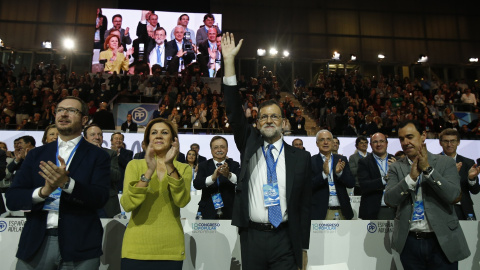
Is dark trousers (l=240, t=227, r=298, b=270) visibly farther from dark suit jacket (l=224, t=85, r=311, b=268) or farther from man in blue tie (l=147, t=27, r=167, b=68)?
man in blue tie (l=147, t=27, r=167, b=68)

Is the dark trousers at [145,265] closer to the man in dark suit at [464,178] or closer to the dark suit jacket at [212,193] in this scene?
the dark suit jacket at [212,193]

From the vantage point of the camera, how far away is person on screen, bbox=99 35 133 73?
53.2ft

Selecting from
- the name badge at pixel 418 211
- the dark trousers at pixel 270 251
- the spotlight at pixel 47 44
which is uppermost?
the spotlight at pixel 47 44

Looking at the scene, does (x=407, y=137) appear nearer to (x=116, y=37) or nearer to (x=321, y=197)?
(x=321, y=197)

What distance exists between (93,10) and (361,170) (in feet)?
61.4

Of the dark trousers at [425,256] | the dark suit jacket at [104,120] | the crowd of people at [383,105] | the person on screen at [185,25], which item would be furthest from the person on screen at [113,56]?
the dark trousers at [425,256]

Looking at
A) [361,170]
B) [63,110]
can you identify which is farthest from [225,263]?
[361,170]

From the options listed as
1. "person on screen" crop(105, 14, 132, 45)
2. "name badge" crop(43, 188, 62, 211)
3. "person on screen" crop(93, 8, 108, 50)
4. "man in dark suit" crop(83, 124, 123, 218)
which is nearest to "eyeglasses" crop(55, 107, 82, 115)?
"name badge" crop(43, 188, 62, 211)

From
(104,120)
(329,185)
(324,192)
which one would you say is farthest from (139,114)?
(324,192)

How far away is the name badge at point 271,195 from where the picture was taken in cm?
237

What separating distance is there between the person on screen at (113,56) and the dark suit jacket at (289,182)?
14683 mm

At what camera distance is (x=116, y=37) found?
53.6 ft

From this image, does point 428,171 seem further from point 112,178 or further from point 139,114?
point 139,114

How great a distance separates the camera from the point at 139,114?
12.1 m
